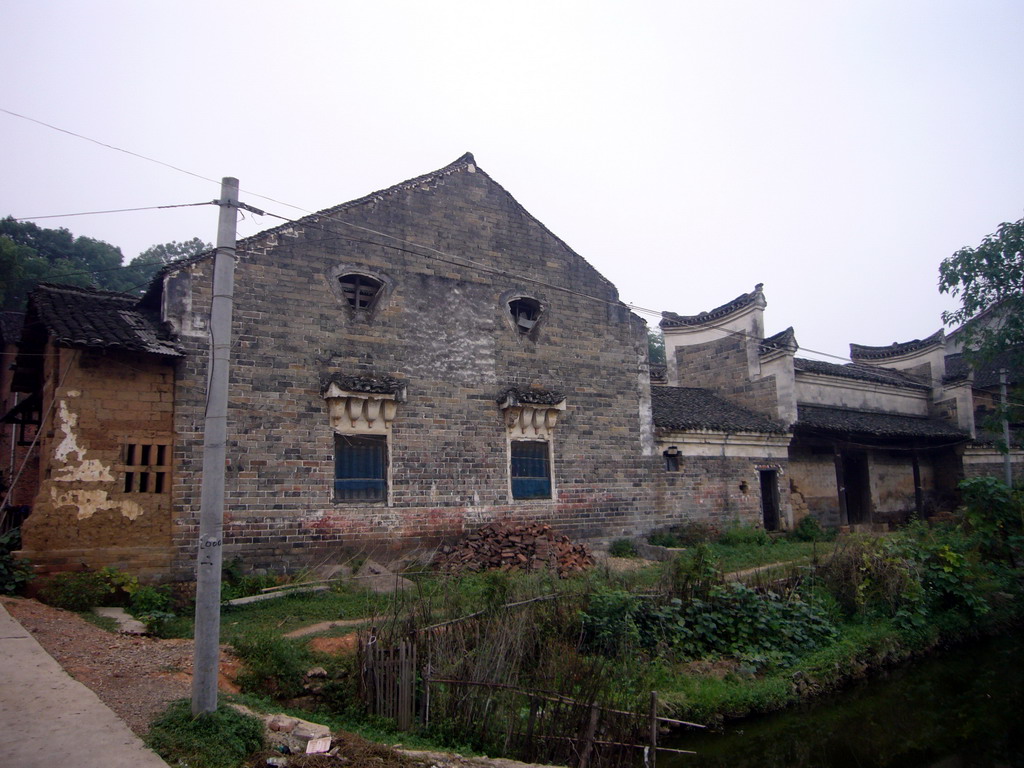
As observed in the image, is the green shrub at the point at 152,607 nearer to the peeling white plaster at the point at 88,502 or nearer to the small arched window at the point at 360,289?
the peeling white plaster at the point at 88,502

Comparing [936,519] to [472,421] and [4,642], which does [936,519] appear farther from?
[4,642]

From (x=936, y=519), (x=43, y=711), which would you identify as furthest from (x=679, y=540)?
(x=43, y=711)

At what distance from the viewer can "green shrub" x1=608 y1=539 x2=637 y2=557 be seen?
1423cm

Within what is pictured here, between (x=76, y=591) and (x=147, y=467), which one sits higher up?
(x=147, y=467)

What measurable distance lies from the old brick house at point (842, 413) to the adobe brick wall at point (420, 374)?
191 inches

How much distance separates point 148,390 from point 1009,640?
13.9 metres

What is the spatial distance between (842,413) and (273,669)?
18.0m

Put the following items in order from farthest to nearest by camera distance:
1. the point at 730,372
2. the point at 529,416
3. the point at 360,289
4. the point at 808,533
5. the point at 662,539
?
1. the point at 730,372
2. the point at 808,533
3. the point at 662,539
4. the point at 529,416
5. the point at 360,289

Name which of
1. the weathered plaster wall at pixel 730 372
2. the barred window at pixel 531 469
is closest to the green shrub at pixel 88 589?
the barred window at pixel 531 469

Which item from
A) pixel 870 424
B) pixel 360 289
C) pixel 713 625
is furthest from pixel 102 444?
pixel 870 424

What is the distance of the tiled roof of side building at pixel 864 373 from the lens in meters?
20.1

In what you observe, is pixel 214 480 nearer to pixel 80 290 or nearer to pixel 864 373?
pixel 80 290

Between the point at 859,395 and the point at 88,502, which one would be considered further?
the point at 859,395

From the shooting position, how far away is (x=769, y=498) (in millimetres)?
17531
